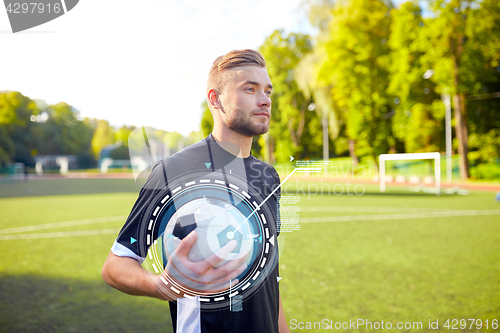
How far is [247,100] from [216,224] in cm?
30

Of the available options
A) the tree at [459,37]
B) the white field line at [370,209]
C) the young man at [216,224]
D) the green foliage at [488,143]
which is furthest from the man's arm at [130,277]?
the green foliage at [488,143]

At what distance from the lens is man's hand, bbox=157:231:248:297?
0.50 m

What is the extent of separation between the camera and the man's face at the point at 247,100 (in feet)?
2.30

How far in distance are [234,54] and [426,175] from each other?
11460 mm

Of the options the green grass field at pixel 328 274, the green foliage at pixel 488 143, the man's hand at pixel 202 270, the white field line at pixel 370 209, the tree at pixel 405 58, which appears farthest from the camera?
the green foliage at pixel 488 143

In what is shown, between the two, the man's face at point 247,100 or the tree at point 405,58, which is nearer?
the man's face at point 247,100

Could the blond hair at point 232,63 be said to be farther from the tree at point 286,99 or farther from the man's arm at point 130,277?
the man's arm at point 130,277

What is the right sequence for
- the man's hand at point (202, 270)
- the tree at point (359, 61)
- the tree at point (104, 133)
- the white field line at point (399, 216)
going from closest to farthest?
the man's hand at point (202, 270) < the tree at point (104, 133) < the tree at point (359, 61) < the white field line at point (399, 216)

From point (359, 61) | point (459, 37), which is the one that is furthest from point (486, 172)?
point (359, 61)

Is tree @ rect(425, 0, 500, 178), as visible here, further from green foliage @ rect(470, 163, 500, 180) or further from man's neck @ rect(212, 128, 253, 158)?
green foliage @ rect(470, 163, 500, 180)

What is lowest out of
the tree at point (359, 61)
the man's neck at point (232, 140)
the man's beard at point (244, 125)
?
the man's neck at point (232, 140)

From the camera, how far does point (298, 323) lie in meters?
3.01

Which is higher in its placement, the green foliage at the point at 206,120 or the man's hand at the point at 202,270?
the green foliage at the point at 206,120
